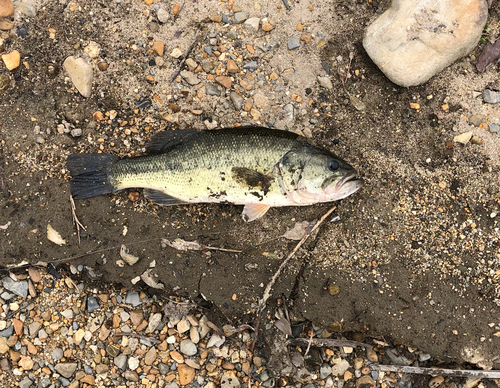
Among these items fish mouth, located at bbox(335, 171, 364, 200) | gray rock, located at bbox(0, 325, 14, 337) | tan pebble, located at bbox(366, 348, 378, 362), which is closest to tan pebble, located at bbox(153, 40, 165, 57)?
fish mouth, located at bbox(335, 171, 364, 200)

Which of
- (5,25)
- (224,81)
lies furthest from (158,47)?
(5,25)

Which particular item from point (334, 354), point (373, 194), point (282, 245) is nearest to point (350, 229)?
point (373, 194)

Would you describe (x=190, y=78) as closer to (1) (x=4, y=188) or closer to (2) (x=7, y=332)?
(1) (x=4, y=188)

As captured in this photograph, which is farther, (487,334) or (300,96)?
(300,96)

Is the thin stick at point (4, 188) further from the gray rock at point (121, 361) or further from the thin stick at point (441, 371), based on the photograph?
the thin stick at point (441, 371)

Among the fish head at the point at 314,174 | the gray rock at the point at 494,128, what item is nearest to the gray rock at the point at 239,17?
the fish head at the point at 314,174

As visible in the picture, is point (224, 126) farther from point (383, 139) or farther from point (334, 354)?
point (334, 354)

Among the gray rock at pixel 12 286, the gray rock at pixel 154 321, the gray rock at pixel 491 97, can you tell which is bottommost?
the gray rock at pixel 154 321
